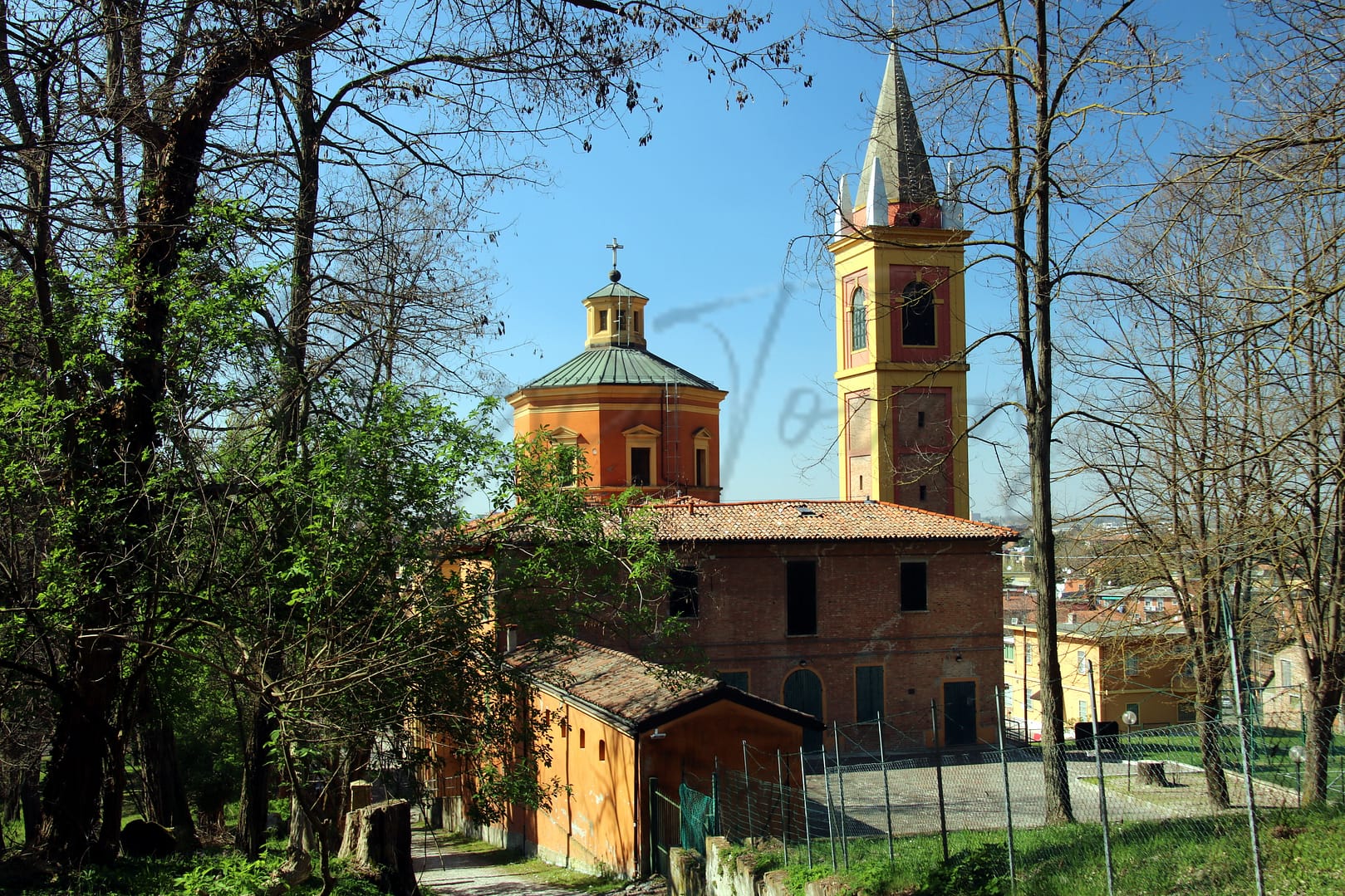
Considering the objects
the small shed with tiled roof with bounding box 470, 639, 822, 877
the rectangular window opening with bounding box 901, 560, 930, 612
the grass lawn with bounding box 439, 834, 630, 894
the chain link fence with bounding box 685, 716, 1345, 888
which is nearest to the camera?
the chain link fence with bounding box 685, 716, 1345, 888

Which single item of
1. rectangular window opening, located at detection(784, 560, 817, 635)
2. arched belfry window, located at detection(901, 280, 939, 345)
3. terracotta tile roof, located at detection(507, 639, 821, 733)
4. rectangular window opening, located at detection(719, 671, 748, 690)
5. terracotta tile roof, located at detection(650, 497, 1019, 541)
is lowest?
rectangular window opening, located at detection(719, 671, 748, 690)

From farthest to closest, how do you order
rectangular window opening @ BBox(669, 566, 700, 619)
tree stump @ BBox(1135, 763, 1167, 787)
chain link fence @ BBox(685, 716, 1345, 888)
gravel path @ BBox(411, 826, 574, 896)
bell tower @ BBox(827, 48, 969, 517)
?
bell tower @ BBox(827, 48, 969, 517) → rectangular window opening @ BBox(669, 566, 700, 619) → tree stump @ BBox(1135, 763, 1167, 787) → gravel path @ BBox(411, 826, 574, 896) → chain link fence @ BBox(685, 716, 1345, 888)

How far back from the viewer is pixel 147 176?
30.3ft

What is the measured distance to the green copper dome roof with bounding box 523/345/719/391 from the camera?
3500 cm

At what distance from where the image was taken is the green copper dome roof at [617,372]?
35.0 m

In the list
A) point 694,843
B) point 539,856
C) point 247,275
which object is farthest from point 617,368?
point 247,275

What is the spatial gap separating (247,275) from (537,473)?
4.24 meters

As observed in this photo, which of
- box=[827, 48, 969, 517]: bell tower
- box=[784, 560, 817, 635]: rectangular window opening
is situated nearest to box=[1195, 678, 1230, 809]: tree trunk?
box=[784, 560, 817, 635]: rectangular window opening

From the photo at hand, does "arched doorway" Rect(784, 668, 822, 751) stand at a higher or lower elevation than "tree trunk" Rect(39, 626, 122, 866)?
lower

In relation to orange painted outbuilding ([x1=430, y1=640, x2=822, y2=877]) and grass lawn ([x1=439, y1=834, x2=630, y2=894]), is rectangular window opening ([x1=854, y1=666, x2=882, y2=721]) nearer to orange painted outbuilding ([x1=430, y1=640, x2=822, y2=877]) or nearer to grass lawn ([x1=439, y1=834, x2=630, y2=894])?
grass lawn ([x1=439, y1=834, x2=630, y2=894])

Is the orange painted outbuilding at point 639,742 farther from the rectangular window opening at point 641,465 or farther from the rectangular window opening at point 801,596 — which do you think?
the rectangular window opening at point 641,465

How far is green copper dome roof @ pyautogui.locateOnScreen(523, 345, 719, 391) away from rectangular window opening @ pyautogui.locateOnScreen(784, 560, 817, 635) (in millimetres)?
8454

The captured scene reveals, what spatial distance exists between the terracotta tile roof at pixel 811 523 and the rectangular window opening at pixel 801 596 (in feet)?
3.07

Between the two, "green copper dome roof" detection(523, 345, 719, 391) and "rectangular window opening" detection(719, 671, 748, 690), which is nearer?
"rectangular window opening" detection(719, 671, 748, 690)
